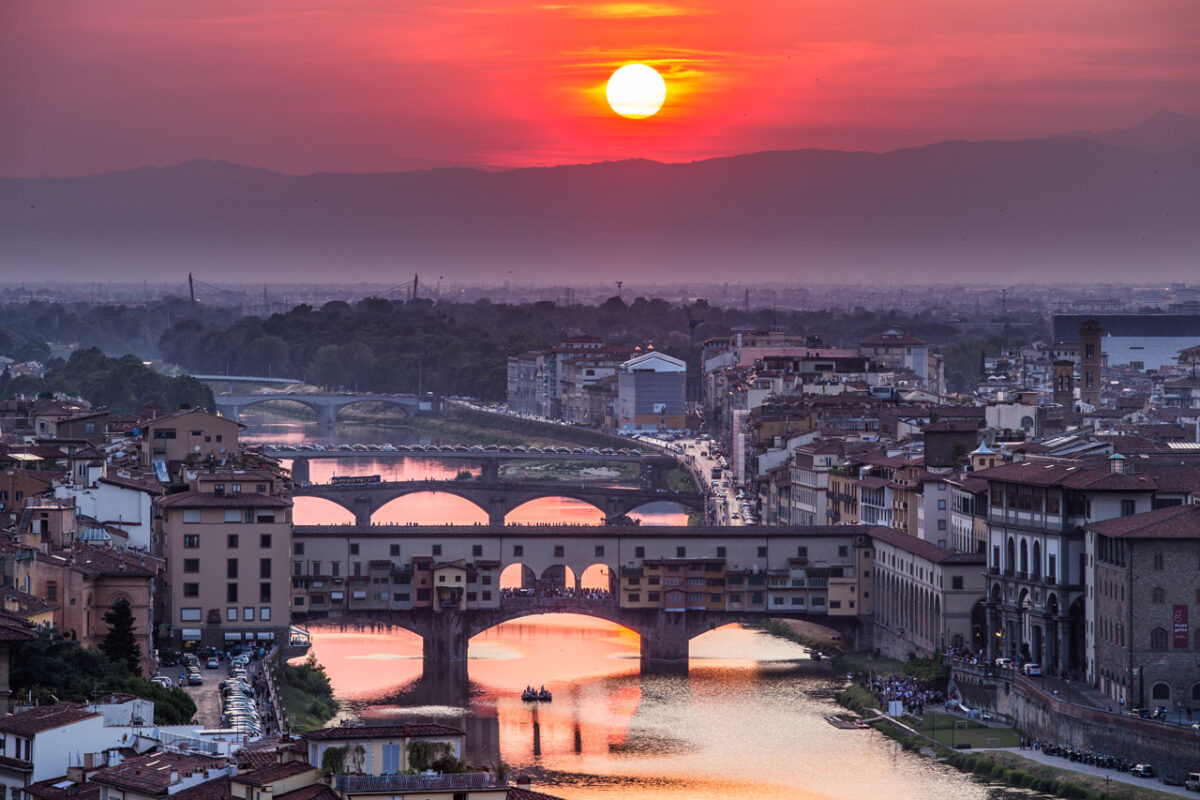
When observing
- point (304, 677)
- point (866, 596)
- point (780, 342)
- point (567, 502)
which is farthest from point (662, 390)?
point (304, 677)

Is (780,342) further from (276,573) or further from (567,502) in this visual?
(276,573)

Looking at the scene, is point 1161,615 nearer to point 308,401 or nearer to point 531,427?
point 531,427

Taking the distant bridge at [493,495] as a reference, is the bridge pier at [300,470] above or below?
above

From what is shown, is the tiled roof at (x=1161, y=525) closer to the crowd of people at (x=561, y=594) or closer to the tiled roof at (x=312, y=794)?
the crowd of people at (x=561, y=594)

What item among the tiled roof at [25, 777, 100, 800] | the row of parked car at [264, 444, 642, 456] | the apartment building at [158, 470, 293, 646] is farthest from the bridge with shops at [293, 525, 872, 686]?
the row of parked car at [264, 444, 642, 456]

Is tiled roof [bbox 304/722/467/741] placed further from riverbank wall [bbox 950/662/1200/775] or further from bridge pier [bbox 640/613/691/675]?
bridge pier [bbox 640/613/691/675]

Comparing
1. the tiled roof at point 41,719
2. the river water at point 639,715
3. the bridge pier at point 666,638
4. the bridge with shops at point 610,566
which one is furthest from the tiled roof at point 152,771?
the bridge pier at point 666,638
